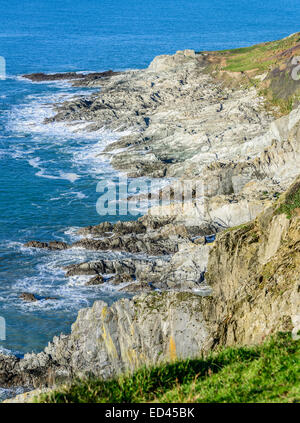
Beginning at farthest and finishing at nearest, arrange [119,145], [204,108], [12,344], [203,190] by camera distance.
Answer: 1. [204,108]
2. [119,145]
3. [203,190]
4. [12,344]

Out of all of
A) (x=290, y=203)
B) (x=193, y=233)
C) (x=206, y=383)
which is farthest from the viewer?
(x=193, y=233)

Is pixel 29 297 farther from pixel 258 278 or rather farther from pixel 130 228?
pixel 258 278

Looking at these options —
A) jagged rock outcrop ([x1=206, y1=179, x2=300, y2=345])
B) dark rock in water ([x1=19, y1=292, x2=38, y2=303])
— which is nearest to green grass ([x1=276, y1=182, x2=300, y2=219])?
jagged rock outcrop ([x1=206, y1=179, x2=300, y2=345])

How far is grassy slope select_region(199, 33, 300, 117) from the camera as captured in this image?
197 ft

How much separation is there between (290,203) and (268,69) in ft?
176

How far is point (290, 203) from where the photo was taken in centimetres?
2197

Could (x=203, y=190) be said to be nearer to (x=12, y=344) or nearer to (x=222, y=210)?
(x=222, y=210)

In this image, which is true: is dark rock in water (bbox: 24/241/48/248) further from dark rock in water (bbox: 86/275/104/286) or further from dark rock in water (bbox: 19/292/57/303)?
dark rock in water (bbox: 19/292/57/303)

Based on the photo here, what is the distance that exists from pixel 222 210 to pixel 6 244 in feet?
47.4

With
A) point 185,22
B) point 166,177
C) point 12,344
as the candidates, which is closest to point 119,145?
point 166,177

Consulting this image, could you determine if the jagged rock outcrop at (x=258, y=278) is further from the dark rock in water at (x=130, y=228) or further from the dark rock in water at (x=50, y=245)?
the dark rock in water at (x=50, y=245)

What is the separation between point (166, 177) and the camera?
49.3 m

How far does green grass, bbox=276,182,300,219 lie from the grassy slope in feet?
119

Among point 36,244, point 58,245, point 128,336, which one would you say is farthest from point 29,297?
point 128,336
